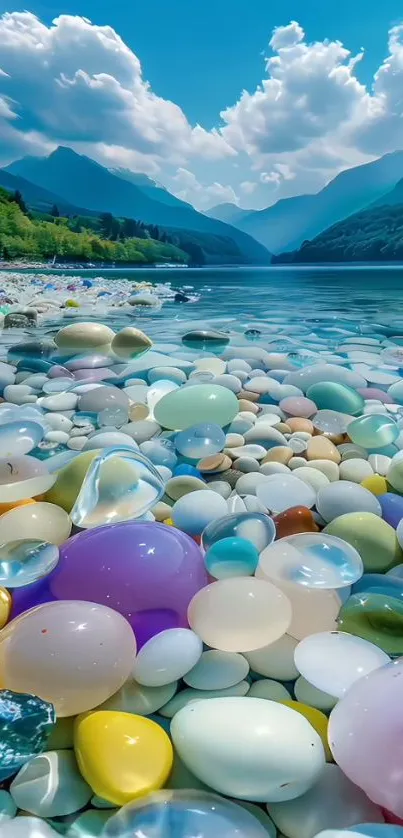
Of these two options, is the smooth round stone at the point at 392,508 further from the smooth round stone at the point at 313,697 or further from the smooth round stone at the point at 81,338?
the smooth round stone at the point at 81,338

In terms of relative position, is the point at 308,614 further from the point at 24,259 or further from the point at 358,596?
the point at 24,259

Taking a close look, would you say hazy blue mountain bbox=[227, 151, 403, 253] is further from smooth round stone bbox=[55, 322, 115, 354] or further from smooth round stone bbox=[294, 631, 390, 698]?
smooth round stone bbox=[294, 631, 390, 698]

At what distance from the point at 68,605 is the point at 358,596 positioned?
0.30 metres

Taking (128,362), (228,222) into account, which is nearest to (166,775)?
(128,362)

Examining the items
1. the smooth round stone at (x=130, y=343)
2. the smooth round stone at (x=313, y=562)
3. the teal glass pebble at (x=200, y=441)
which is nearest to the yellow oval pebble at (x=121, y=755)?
the smooth round stone at (x=313, y=562)

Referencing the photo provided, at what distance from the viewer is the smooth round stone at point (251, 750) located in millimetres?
357

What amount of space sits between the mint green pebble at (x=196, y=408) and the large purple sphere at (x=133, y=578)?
0.51 m

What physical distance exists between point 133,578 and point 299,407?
736 mm

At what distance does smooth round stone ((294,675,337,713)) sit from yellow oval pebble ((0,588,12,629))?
11.8 inches

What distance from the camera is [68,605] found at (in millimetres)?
483

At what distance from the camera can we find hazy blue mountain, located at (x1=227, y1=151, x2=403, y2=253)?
19219 millimetres

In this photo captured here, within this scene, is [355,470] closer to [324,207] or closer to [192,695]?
[192,695]

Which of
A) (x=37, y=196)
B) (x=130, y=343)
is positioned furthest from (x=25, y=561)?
(x=37, y=196)

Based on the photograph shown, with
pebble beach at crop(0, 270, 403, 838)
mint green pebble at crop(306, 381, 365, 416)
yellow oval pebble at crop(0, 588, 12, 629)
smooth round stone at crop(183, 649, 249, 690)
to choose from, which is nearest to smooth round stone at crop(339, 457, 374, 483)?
pebble beach at crop(0, 270, 403, 838)
